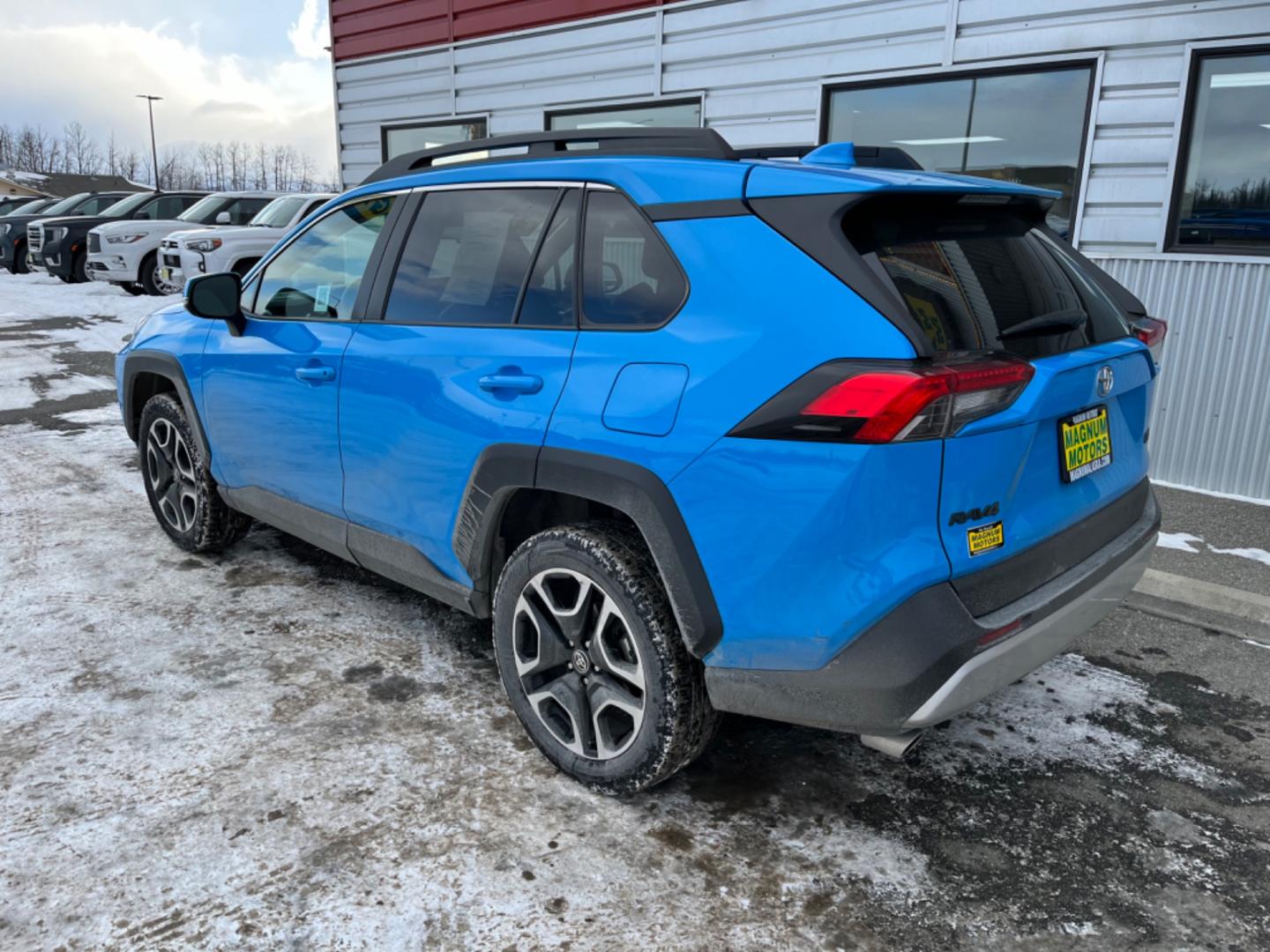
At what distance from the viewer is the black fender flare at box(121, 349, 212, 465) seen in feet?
13.6

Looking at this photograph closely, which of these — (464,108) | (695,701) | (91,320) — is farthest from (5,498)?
(91,320)

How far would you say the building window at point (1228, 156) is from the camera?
532cm

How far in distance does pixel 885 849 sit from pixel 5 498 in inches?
201

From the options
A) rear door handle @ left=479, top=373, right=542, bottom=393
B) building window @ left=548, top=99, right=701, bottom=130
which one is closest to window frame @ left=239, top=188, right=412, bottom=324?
rear door handle @ left=479, top=373, right=542, bottom=393

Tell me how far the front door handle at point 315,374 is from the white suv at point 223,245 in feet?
33.0

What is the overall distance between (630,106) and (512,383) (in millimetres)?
6507

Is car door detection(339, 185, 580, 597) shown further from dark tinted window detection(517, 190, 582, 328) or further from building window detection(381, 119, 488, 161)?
building window detection(381, 119, 488, 161)

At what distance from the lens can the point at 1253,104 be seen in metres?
5.33

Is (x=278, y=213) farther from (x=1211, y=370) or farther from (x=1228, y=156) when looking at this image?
(x=1211, y=370)

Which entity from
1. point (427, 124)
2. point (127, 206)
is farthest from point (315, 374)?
point (127, 206)

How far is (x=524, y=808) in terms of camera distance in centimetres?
257

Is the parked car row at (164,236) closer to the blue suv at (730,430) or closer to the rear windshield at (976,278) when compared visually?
the blue suv at (730,430)

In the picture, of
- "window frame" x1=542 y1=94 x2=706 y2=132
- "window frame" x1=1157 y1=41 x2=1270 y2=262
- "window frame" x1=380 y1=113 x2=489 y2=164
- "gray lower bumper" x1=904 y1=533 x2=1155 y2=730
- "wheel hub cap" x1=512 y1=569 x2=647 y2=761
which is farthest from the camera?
"window frame" x1=380 y1=113 x2=489 y2=164

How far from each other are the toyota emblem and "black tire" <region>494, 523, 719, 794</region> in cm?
125
